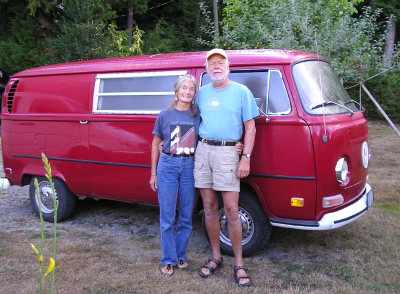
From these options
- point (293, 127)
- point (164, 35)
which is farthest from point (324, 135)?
point (164, 35)

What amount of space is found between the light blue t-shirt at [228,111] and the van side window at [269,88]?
1.48 feet

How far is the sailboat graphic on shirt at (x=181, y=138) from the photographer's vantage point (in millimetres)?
3832

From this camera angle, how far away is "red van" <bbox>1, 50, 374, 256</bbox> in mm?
3904

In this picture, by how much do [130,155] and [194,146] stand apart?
4.18 ft

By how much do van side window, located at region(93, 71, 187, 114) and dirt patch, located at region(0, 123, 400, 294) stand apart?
1566 millimetres

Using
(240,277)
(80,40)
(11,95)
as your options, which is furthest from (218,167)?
(80,40)

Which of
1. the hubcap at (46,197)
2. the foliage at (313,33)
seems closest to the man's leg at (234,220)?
the hubcap at (46,197)

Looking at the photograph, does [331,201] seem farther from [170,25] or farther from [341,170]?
[170,25]

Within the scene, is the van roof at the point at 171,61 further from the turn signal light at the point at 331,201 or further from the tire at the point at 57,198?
the tire at the point at 57,198

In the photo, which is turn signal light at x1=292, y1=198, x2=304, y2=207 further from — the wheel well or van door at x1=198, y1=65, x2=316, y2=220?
the wheel well

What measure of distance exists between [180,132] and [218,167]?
48 cm

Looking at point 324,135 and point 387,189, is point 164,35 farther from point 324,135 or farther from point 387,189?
point 324,135

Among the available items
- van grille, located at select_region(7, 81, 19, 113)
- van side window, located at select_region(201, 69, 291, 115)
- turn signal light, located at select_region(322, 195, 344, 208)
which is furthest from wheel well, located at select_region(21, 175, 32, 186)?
turn signal light, located at select_region(322, 195, 344, 208)

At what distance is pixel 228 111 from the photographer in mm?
3637
